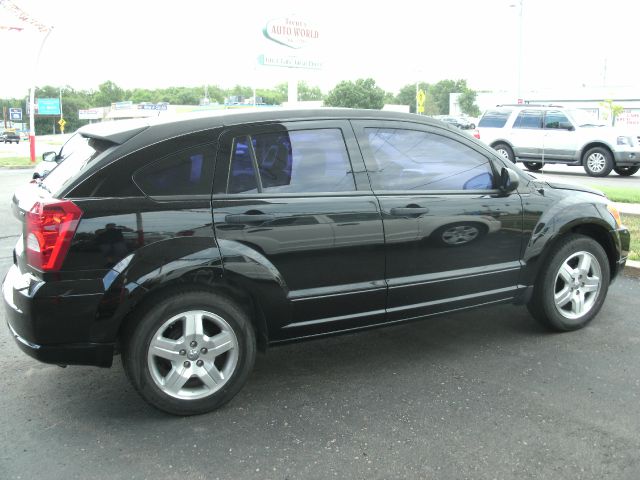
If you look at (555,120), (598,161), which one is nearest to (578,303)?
(598,161)

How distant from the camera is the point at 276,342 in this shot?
357 cm

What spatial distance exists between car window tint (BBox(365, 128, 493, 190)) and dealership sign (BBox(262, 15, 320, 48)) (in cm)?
2133

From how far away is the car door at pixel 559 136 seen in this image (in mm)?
16891

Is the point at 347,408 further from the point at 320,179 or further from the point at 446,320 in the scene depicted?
the point at 446,320

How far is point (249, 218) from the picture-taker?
3348mm

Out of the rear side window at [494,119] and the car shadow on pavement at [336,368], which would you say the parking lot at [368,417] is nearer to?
the car shadow on pavement at [336,368]

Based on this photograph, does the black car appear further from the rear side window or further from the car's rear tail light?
the rear side window

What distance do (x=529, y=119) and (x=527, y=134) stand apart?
0.46 meters

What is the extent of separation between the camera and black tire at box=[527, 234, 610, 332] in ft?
14.6

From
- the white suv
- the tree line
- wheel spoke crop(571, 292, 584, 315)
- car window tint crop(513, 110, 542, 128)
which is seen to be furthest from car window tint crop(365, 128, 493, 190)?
the tree line

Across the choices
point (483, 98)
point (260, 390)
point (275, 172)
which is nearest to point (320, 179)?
point (275, 172)

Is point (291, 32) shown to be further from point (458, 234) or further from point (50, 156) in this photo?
point (458, 234)

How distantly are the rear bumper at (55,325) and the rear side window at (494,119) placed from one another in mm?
16508

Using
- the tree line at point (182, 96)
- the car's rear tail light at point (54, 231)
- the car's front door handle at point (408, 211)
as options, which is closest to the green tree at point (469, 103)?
the tree line at point (182, 96)
